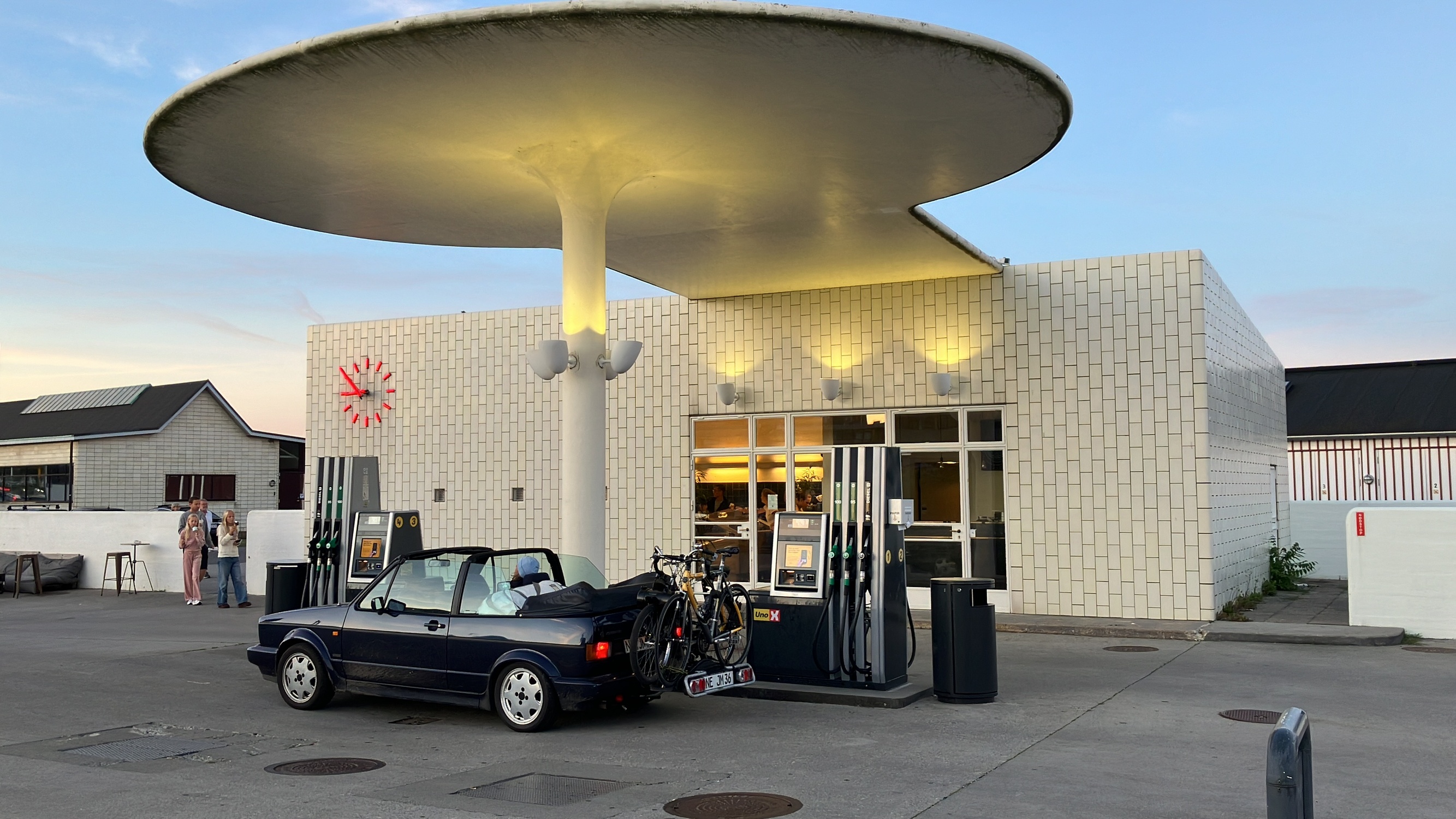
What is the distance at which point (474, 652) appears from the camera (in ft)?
30.8

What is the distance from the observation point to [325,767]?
26.0ft

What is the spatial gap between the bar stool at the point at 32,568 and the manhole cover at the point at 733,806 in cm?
2061

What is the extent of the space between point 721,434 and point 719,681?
974 centimetres

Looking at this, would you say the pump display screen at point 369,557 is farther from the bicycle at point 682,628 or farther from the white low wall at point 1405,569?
the white low wall at point 1405,569

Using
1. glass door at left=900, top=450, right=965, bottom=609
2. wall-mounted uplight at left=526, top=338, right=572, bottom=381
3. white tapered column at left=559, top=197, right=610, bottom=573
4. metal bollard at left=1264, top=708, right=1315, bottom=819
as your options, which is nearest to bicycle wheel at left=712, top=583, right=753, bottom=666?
white tapered column at left=559, top=197, right=610, bottom=573

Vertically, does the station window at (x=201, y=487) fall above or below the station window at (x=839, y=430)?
below

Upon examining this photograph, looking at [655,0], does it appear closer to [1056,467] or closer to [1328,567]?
[1056,467]

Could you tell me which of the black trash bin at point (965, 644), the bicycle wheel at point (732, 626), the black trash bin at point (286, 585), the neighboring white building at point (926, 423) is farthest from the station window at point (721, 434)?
the black trash bin at point (965, 644)

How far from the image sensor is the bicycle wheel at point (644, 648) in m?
8.98

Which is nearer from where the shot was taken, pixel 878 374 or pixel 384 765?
pixel 384 765

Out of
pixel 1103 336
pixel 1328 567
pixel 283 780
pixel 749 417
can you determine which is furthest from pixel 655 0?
pixel 1328 567

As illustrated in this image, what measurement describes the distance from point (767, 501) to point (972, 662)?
848cm

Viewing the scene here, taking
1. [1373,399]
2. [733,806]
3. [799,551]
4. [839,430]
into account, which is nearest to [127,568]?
[839,430]

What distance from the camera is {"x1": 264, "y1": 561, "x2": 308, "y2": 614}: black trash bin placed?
545 inches
